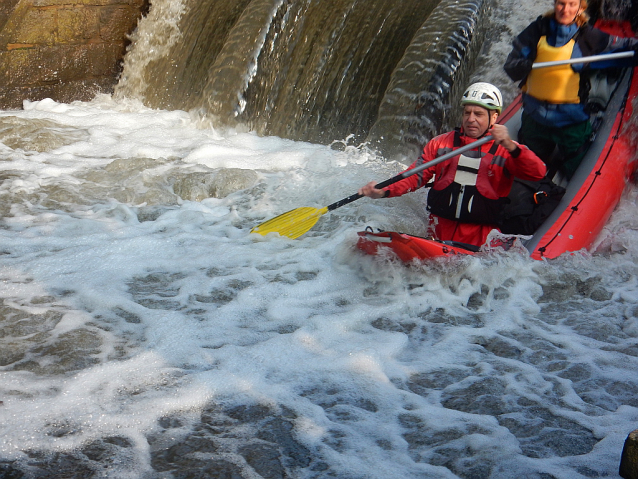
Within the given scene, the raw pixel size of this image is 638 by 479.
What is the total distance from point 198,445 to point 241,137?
4.11m

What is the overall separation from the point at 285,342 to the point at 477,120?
153 cm

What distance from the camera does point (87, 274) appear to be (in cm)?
330

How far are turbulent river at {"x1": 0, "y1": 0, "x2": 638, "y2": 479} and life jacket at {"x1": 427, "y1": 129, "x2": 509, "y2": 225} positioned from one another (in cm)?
25

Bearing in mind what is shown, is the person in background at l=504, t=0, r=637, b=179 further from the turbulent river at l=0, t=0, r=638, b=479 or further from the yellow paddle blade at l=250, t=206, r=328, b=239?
the yellow paddle blade at l=250, t=206, r=328, b=239

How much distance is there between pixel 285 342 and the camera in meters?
2.72

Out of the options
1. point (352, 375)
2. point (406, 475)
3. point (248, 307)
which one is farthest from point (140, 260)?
point (406, 475)

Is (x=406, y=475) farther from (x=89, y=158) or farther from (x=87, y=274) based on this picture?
(x=89, y=158)

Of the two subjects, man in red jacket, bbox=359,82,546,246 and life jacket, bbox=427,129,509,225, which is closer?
man in red jacket, bbox=359,82,546,246

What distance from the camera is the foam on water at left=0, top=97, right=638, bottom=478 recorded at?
205 cm

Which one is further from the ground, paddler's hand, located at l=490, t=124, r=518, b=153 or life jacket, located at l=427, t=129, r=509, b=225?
paddler's hand, located at l=490, t=124, r=518, b=153

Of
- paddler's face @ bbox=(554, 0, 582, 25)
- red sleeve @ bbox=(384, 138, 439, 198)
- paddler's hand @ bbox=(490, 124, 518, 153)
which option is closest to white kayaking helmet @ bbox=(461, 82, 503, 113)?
paddler's hand @ bbox=(490, 124, 518, 153)

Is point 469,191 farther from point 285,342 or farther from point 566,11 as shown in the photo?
point 285,342

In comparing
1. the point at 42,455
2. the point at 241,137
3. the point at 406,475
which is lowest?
the point at 42,455

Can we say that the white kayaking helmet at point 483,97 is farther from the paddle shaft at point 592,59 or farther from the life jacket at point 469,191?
the paddle shaft at point 592,59
